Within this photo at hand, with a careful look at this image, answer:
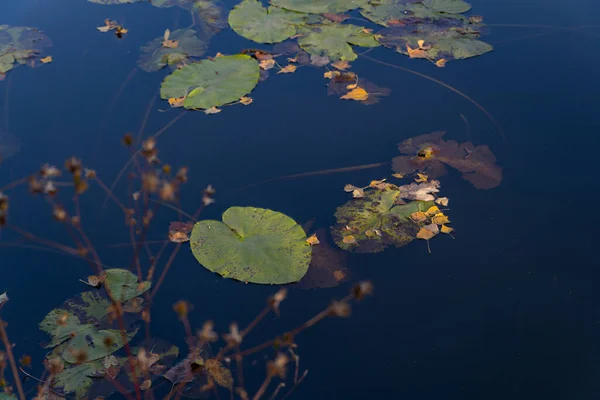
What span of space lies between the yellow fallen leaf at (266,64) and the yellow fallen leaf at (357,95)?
583mm

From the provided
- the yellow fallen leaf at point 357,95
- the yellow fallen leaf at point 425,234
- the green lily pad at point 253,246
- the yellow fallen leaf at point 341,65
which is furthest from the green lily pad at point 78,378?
the yellow fallen leaf at point 341,65

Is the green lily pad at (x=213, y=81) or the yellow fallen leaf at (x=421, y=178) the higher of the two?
the green lily pad at (x=213, y=81)

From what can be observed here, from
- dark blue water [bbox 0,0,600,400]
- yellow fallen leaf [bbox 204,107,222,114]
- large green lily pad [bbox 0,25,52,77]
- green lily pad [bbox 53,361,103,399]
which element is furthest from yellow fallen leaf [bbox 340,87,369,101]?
large green lily pad [bbox 0,25,52,77]

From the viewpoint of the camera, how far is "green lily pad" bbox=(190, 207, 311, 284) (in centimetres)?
231

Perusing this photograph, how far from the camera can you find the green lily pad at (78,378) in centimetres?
198

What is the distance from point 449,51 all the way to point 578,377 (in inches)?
90.0

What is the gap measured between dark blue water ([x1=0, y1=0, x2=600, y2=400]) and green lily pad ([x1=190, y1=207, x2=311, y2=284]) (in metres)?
0.07

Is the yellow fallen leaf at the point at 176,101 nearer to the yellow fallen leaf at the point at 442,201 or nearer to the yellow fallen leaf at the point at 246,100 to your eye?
the yellow fallen leaf at the point at 246,100

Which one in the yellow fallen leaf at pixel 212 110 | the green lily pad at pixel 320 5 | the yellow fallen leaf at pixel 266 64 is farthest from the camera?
the green lily pad at pixel 320 5

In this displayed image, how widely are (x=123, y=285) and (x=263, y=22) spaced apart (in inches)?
93.4

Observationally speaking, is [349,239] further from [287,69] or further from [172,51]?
[172,51]

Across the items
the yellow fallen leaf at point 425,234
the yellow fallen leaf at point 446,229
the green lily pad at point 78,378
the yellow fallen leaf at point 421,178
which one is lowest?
the green lily pad at point 78,378

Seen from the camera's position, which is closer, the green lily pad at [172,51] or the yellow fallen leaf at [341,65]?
the yellow fallen leaf at [341,65]

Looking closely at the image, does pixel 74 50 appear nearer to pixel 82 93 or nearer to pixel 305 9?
pixel 82 93
